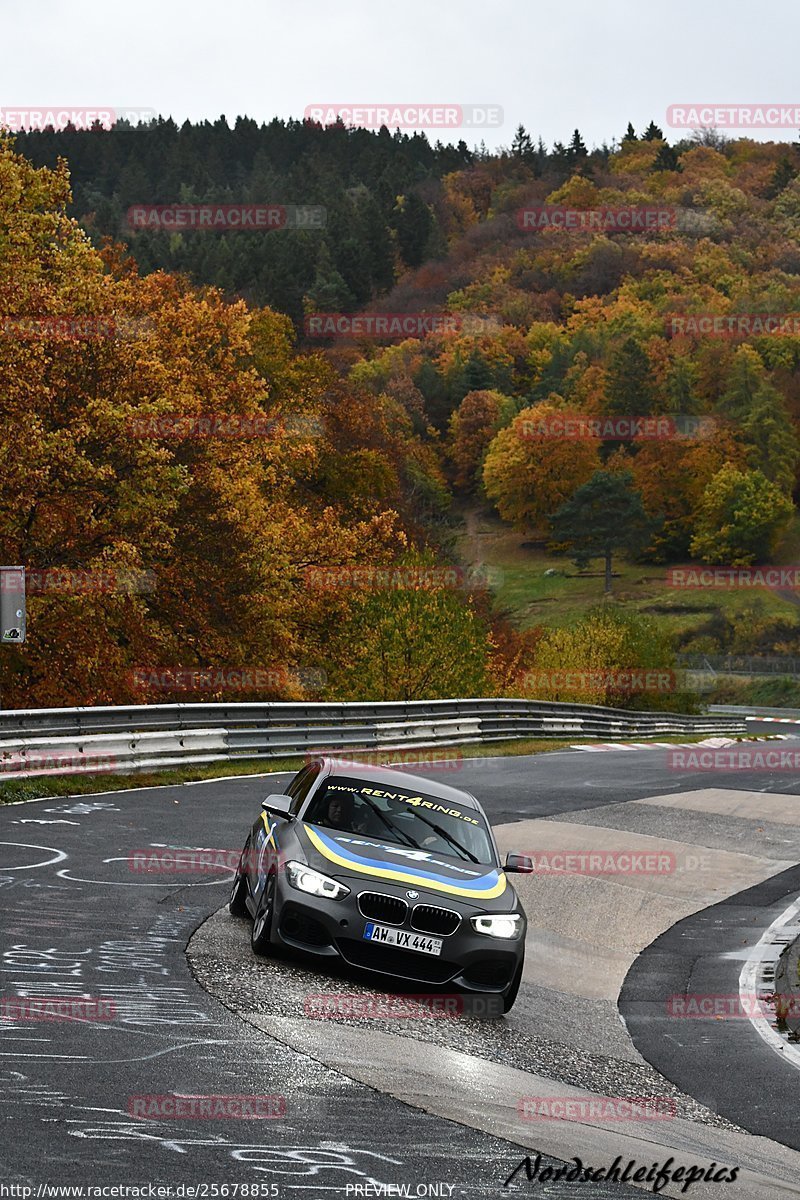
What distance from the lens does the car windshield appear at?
10.9m

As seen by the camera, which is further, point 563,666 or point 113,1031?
point 563,666

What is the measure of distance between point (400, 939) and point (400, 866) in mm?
569

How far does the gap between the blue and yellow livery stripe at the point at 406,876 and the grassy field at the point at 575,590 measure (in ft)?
340

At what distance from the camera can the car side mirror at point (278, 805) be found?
10.9 meters

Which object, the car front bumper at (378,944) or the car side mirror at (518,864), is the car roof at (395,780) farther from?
the car front bumper at (378,944)

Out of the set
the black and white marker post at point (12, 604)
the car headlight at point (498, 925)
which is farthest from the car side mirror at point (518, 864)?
the black and white marker post at point (12, 604)

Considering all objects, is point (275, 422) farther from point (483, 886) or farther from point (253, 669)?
point (483, 886)

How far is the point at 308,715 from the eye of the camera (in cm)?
2811

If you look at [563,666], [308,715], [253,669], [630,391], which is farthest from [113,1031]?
[630,391]

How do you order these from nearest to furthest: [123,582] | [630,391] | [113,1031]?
1. [113,1031]
2. [123,582]
3. [630,391]

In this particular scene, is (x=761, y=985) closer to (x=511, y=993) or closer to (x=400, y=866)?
(x=511, y=993)

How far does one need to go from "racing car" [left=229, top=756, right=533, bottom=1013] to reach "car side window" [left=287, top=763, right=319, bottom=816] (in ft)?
0.25

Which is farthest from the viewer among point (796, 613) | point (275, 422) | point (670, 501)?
point (670, 501)

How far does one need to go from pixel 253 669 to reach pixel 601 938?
25086 millimetres
